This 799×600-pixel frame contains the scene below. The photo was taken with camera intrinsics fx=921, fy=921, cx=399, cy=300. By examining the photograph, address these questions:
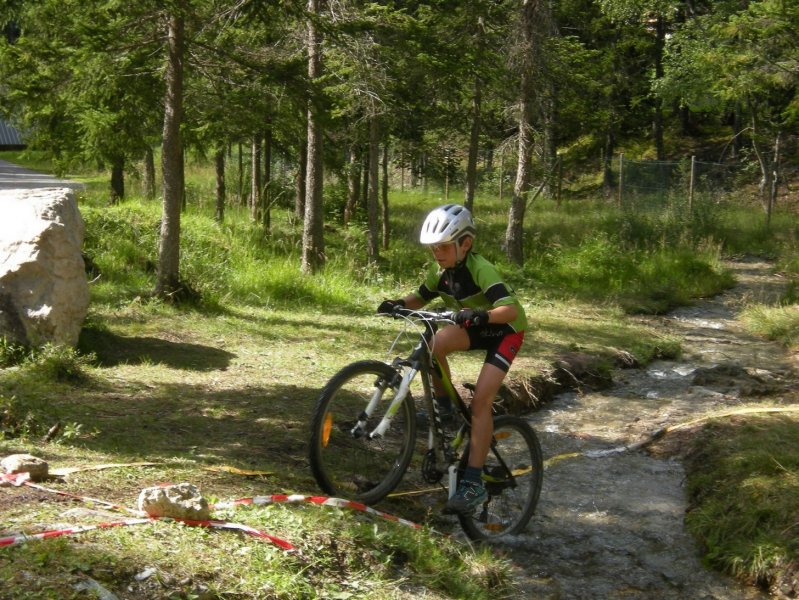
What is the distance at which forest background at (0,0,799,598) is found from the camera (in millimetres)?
5234

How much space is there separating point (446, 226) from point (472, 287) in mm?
476

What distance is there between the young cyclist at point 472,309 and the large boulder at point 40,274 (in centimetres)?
376

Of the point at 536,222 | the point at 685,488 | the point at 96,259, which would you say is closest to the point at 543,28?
the point at 536,222

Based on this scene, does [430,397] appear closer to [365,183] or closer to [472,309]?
[472,309]

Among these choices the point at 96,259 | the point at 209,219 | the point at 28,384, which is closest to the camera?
the point at 28,384

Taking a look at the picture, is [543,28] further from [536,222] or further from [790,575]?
[790,575]

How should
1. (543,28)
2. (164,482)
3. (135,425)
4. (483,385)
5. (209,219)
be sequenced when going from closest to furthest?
(164,482), (483,385), (135,425), (209,219), (543,28)

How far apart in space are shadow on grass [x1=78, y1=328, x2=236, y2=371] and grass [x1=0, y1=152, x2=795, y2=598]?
3 centimetres

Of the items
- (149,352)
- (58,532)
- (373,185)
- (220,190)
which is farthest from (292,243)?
(58,532)

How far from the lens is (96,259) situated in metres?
13.7

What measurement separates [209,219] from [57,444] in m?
12.3

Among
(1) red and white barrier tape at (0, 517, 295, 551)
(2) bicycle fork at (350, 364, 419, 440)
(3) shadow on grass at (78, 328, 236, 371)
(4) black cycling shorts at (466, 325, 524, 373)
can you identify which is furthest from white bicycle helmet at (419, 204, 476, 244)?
(3) shadow on grass at (78, 328, 236, 371)

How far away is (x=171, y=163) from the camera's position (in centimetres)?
1106

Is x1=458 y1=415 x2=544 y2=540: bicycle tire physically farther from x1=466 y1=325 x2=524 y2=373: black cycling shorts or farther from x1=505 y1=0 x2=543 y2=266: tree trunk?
x1=505 y1=0 x2=543 y2=266: tree trunk
